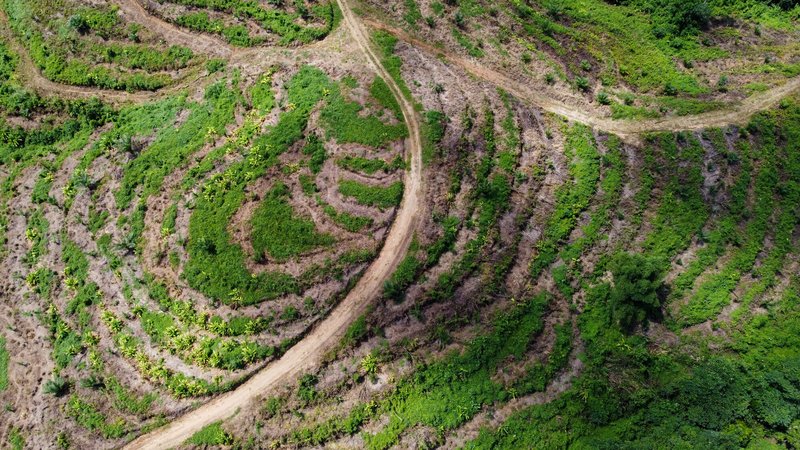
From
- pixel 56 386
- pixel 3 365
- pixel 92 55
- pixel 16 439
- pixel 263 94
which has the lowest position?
pixel 16 439

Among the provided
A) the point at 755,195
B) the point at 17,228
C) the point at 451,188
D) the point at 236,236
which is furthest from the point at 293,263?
the point at 755,195

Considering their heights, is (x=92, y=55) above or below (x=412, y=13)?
below

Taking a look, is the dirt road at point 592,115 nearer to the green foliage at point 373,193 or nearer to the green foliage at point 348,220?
the green foliage at point 373,193

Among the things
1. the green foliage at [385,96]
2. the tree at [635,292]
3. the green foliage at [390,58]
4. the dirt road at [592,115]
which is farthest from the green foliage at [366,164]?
the tree at [635,292]

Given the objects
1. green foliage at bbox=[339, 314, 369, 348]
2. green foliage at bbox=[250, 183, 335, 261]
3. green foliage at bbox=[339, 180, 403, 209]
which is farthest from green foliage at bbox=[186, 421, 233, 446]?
green foliage at bbox=[339, 180, 403, 209]

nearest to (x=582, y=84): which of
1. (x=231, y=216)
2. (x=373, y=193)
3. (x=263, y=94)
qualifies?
(x=373, y=193)

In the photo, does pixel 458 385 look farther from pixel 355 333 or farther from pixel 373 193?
pixel 373 193

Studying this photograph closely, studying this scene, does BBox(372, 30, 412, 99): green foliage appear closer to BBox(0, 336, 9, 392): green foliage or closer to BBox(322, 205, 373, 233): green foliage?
BBox(322, 205, 373, 233): green foliage
